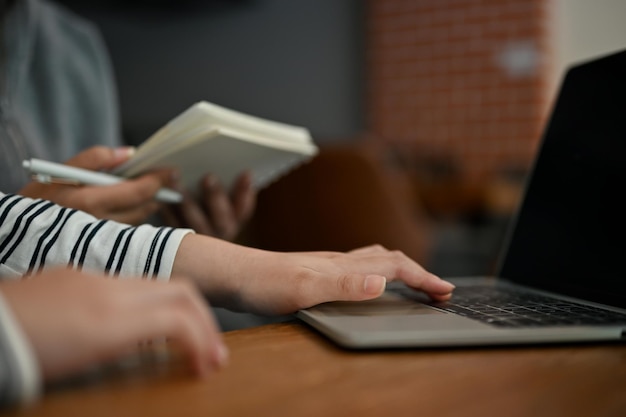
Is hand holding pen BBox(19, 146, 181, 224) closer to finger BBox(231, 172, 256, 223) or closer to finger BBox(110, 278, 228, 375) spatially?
finger BBox(231, 172, 256, 223)

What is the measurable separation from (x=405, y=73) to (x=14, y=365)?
13.4ft

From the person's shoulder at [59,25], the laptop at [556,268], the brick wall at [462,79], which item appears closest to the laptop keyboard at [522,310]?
the laptop at [556,268]

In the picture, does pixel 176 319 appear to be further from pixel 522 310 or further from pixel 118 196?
pixel 118 196

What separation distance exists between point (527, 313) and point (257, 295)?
0.68 feet

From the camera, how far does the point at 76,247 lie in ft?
1.61

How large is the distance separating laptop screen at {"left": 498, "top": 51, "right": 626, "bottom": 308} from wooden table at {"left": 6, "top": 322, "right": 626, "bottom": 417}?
21 centimetres

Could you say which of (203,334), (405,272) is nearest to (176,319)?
(203,334)

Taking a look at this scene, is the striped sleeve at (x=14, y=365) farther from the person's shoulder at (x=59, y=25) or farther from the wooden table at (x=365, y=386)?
the person's shoulder at (x=59, y=25)

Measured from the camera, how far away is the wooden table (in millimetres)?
297

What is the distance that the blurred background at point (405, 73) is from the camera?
3.48m

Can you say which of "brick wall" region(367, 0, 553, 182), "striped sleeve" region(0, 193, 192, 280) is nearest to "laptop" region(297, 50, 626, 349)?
"striped sleeve" region(0, 193, 192, 280)

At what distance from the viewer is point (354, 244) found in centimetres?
169

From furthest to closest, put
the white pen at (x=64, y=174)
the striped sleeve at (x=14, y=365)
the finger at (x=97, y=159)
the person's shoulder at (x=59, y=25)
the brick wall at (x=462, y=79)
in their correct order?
1. the brick wall at (x=462, y=79)
2. the person's shoulder at (x=59, y=25)
3. the finger at (x=97, y=159)
4. the white pen at (x=64, y=174)
5. the striped sleeve at (x=14, y=365)

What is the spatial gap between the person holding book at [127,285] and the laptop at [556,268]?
28 millimetres
